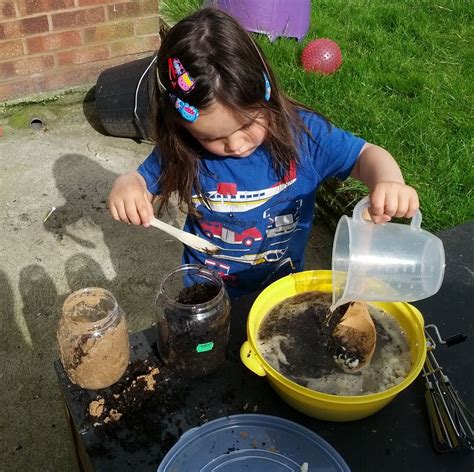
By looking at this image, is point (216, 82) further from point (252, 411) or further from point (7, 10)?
point (7, 10)

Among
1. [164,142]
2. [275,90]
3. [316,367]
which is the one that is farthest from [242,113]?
[316,367]

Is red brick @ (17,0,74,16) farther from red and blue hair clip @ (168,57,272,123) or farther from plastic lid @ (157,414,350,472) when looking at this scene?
plastic lid @ (157,414,350,472)

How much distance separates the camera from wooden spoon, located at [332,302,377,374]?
0.98 meters

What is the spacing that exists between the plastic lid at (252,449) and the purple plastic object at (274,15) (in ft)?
9.92

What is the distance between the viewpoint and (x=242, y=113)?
116cm

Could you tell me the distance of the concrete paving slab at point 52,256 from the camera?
6.15 ft

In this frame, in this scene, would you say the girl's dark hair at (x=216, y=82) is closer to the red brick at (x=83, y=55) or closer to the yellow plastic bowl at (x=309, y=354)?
the yellow plastic bowl at (x=309, y=354)

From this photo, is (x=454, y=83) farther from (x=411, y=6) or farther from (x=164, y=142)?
(x=164, y=142)

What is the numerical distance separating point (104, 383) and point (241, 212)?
1.86 ft

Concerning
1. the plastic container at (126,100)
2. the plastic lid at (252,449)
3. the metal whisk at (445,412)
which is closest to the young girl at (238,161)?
the metal whisk at (445,412)

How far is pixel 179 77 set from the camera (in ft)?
3.70

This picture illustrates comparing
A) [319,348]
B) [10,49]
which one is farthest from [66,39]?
[319,348]

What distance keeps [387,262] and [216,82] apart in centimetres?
46

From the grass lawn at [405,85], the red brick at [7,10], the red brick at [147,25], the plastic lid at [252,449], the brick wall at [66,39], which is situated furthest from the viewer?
the red brick at [147,25]
